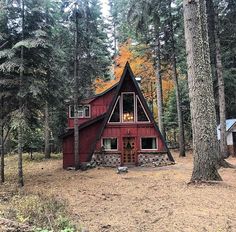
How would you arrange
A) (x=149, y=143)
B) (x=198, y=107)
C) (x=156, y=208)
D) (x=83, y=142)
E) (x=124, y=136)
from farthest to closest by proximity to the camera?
(x=83, y=142), (x=124, y=136), (x=149, y=143), (x=198, y=107), (x=156, y=208)

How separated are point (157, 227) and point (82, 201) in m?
3.50

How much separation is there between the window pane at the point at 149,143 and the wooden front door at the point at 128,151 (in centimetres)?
71

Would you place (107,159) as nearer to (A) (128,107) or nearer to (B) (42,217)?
(A) (128,107)

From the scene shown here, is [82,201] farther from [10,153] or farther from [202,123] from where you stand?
[10,153]

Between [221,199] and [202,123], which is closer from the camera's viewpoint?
[221,199]

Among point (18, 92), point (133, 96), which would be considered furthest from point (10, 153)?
point (18, 92)

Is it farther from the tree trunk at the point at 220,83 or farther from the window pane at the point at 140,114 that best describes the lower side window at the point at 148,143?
the tree trunk at the point at 220,83

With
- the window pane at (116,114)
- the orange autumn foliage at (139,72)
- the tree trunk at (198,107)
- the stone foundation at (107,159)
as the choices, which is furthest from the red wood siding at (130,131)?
the tree trunk at (198,107)

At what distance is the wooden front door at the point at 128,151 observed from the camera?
63.9ft

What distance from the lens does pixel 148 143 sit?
1952 cm

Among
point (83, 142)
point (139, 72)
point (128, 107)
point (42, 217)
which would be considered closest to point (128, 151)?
point (128, 107)

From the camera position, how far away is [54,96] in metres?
14.0

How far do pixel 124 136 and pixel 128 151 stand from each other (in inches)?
41.9

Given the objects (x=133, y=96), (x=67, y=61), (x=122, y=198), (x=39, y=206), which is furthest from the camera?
(x=67, y=61)
